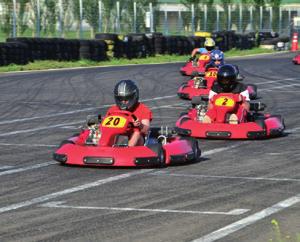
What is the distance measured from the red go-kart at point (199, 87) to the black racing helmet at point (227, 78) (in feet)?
20.0

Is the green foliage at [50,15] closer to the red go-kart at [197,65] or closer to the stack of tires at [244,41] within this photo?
the red go-kart at [197,65]

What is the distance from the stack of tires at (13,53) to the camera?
98.4 ft

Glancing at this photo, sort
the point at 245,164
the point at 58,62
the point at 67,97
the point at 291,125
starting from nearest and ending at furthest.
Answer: the point at 245,164
the point at 291,125
the point at 67,97
the point at 58,62

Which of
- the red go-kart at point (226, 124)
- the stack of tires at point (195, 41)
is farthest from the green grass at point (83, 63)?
the red go-kart at point (226, 124)

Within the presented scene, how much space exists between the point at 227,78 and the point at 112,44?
73.3 feet

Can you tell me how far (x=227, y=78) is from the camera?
1421 cm

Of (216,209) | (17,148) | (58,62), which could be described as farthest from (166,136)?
(58,62)

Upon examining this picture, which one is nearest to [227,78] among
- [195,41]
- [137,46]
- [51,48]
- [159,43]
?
[51,48]

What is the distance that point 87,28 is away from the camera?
43.1 meters

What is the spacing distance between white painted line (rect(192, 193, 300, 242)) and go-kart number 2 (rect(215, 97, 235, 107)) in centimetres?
510

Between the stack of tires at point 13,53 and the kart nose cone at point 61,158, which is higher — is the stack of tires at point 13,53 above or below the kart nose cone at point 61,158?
above

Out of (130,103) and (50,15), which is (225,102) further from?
(50,15)

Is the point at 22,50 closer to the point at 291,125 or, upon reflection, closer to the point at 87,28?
the point at 87,28

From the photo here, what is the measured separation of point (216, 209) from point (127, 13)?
3712 cm
